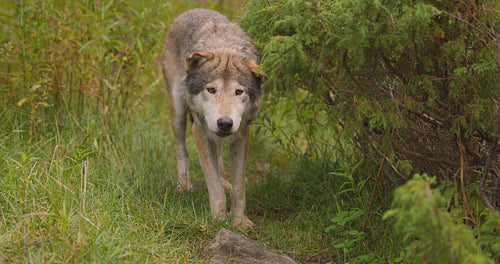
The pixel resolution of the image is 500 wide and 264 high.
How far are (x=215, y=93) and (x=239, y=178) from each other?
93 centimetres

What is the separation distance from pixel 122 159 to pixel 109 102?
0.87 metres

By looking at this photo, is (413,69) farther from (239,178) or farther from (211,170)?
(211,170)

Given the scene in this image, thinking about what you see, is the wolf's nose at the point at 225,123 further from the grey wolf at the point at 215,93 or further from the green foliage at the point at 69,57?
the green foliage at the point at 69,57

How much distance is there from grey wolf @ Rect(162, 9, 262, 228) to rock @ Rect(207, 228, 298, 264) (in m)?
0.75

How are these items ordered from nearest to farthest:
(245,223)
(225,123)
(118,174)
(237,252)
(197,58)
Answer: (237,252), (225,123), (197,58), (245,223), (118,174)

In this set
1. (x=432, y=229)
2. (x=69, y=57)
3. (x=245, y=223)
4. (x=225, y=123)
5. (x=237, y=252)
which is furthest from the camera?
(x=69, y=57)

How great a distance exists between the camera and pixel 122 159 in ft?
15.8

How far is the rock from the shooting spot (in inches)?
128

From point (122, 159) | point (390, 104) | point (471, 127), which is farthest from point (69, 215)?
point (471, 127)

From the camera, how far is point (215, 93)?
4004 mm

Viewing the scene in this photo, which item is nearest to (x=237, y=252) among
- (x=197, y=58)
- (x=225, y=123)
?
(x=225, y=123)

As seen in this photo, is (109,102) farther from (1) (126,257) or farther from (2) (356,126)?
(2) (356,126)

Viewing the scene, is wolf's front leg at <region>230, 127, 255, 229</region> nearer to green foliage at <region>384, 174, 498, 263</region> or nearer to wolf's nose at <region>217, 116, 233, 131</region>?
wolf's nose at <region>217, 116, 233, 131</region>

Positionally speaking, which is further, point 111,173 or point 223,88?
Answer: point 111,173
